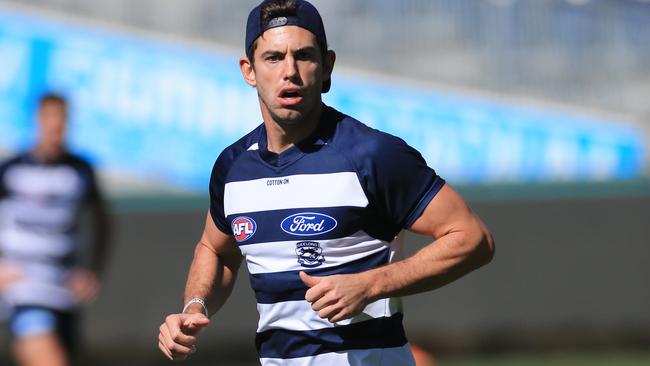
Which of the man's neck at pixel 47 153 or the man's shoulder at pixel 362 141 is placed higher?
the man's shoulder at pixel 362 141

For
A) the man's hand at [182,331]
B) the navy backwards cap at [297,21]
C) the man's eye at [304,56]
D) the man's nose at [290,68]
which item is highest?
the navy backwards cap at [297,21]

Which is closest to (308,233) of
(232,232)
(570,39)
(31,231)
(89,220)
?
(232,232)

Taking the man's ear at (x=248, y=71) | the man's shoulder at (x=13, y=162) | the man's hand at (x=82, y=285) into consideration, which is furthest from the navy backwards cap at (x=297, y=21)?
the man's shoulder at (x=13, y=162)

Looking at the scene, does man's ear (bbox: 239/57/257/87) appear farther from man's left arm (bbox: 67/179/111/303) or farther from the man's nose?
man's left arm (bbox: 67/179/111/303)

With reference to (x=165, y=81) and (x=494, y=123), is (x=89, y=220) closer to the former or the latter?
(x=165, y=81)

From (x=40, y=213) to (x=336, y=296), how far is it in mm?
5198

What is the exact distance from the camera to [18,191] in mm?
8883

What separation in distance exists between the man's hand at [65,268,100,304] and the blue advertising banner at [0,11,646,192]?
4243 millimetres

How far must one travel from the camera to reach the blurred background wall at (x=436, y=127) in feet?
41.5

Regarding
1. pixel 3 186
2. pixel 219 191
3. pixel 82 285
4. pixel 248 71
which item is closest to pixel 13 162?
pixel 3 186

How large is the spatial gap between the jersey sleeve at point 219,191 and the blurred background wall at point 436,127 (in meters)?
7.53

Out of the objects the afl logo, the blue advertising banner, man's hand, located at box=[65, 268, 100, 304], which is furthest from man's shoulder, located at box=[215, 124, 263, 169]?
the blue advertising banner

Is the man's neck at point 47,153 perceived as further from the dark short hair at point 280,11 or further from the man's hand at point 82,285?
the dark short hair at point 280,11

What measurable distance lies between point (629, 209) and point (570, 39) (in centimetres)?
194
